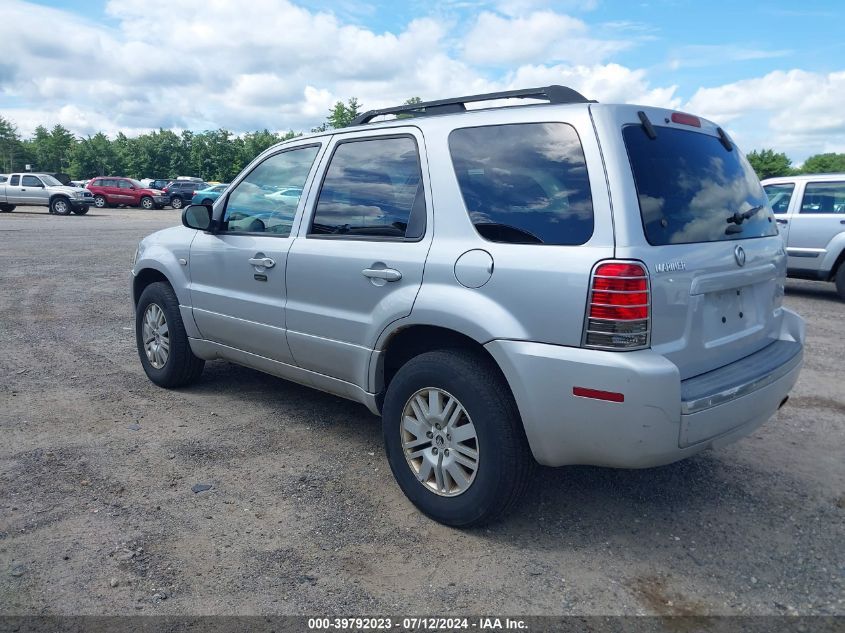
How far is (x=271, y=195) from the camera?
4594 millimetres

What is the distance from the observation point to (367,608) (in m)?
2.78

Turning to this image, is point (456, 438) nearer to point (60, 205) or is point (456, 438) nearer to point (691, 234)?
point (691, 234)

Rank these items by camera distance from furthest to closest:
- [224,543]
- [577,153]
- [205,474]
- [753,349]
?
[205,474]
[753,349]
[224,543]
[577,153]

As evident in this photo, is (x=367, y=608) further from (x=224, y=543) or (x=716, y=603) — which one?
(x=716, y=603)

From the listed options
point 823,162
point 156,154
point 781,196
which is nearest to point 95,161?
point 156,154

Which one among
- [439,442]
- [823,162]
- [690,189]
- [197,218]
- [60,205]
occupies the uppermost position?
[823,162]

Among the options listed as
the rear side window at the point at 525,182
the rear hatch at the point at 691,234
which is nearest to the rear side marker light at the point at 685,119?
the rear hatch at the point at 691,234

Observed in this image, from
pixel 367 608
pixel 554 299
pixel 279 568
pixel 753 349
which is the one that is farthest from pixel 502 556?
pixel 753 349

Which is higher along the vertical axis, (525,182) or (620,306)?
(525,182)

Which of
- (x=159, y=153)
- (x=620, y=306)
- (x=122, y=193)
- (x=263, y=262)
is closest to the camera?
(x=620, y=306)

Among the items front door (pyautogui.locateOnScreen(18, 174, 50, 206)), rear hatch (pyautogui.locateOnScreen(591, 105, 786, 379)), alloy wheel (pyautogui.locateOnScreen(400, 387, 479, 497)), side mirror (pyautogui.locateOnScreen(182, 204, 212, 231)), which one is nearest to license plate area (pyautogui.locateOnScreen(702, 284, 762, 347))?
rear hatch (pyautogui.locateOnScreen(591, 105, 786, 379))

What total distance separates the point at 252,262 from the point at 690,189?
2.63 metres

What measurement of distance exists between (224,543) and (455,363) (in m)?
1.34

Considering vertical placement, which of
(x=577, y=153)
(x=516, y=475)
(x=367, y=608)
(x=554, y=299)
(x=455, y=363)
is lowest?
(x=367, y=608)
